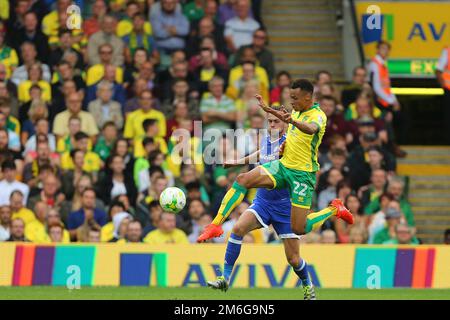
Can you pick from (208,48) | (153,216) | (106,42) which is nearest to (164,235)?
(153,216)

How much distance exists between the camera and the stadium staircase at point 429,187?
22625 mm

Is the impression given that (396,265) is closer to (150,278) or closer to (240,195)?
(150,278)

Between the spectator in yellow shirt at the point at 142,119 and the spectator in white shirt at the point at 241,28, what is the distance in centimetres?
260

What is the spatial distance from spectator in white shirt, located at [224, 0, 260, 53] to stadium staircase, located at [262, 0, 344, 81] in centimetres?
166

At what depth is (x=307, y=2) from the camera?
25.3 m

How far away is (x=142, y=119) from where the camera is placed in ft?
67.7

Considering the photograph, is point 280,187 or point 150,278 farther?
point 150,278

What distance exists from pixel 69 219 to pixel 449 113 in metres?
9.27

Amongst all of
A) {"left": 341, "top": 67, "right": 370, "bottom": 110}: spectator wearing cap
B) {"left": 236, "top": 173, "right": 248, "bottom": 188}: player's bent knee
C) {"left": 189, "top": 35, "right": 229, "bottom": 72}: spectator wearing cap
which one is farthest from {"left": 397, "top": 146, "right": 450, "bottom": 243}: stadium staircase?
{"left": 236, "top": 173, "right": 248, "bottom": 188}: player's bent knee

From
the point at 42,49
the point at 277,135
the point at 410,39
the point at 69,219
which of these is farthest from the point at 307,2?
the point at 277,135

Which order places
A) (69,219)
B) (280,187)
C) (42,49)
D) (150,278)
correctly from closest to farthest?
(280,187), (150,278), (69,219), (42,49)

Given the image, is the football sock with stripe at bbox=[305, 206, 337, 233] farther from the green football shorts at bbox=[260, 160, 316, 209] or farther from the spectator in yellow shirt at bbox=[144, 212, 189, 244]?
the spectator in yellow shirt at bbox=[144, 212, 189, 244]

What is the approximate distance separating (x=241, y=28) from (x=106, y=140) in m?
3.90

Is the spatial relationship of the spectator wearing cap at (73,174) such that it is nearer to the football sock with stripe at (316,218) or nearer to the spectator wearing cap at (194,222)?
the spectator wearing cap at (194,222)
